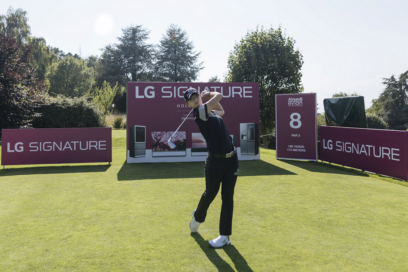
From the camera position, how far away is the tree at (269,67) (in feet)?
69.2

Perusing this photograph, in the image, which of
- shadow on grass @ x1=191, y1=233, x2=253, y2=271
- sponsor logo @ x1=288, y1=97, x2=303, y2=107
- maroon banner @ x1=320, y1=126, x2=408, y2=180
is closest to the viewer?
shadow on grass @ x1=191, y1=233, x2=253, y2=271

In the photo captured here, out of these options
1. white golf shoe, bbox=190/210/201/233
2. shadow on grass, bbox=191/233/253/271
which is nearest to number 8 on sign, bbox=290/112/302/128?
white golf shoe, bbox=190/210/201/233

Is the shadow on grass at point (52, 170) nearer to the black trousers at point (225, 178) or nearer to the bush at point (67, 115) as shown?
the black trousers at point (225, 178)

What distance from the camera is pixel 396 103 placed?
4897 cm

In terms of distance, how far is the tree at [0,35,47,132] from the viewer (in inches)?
723

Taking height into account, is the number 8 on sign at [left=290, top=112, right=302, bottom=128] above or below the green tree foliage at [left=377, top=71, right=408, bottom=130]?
below

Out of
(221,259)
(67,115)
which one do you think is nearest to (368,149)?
(221,259)

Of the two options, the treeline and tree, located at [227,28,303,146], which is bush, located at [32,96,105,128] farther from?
the treeline

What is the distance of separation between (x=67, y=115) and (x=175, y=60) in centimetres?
2607

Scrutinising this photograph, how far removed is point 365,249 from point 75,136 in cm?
1084

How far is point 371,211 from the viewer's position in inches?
224

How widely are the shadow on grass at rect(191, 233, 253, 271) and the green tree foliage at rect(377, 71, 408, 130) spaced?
5300 centimetres

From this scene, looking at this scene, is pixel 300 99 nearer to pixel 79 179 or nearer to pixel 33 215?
pixel 79 179
